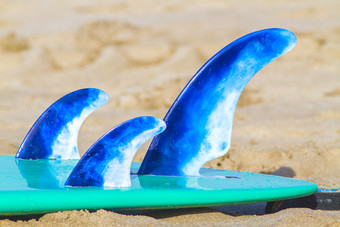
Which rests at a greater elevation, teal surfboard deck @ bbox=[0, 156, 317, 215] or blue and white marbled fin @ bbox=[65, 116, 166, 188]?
blue and white marbled fin @ bbox=[65, 116, 166, 188]

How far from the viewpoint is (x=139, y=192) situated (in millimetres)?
2373

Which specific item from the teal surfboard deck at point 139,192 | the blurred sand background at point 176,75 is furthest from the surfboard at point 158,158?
the blurred sand background at point 176,75

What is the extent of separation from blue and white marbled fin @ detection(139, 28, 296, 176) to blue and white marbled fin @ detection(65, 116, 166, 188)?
324mm

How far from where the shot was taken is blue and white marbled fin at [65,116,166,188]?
2463 mm

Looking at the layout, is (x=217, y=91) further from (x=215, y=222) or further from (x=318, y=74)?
(x=318, y=74)

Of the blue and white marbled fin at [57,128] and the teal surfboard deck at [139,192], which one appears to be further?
the blue and white marbled fin at [57,128]

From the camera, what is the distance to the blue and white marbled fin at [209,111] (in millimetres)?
2781

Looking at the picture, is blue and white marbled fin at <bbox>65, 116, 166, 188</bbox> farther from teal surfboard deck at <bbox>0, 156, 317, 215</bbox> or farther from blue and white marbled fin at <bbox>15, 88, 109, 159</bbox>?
blue and white marbled fin at <bbox>15, 88, 109, 159</bbox>

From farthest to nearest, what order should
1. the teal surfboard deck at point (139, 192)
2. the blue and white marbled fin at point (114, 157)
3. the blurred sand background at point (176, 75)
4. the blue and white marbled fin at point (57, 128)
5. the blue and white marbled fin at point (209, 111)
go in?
the blurred sand background at point (176, 75)
the blue and white marbled fin at point (57, 128)
the blue and white marbled fin at point (209, 111)
the blue and white marbled fin at point (114, 157)
the teal surfboard deck at point (139, 192)

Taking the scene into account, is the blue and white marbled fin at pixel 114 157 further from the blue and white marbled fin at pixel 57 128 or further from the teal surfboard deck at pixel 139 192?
the blue and white marbled fin at pixel 57 128

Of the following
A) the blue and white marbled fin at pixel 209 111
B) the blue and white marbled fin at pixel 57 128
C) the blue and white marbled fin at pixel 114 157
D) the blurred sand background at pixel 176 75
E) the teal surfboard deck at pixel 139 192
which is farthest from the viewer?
the blurred sand background at pixel 176 75

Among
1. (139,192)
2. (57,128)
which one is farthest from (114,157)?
(57,128)

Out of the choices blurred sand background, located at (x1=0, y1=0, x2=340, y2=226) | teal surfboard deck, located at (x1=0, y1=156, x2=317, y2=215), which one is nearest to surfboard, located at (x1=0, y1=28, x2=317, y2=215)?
teal surfboard deck, located at (x1=0, y1=156, x2=317, y2=215)

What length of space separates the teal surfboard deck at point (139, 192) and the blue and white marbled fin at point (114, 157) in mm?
67
